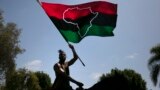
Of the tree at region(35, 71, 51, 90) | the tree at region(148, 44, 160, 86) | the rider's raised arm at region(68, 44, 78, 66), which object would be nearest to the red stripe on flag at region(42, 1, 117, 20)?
the rider's raised arm at region(68, 44, 78, 66)

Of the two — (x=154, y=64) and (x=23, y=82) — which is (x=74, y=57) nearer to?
(x=154, y=64)

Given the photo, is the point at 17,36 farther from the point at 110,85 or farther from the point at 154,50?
the point at 110,85

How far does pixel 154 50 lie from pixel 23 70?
17370 millimetres

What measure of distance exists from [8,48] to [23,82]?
15661 mm

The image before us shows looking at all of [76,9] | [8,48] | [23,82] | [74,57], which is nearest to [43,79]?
[23,82]

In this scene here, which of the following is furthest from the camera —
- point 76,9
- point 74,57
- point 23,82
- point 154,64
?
point 23,82

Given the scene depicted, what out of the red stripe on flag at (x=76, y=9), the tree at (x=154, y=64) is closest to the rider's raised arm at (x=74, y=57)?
the red stripe on flag at (x=76, y=9)

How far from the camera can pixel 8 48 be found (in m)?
43.8

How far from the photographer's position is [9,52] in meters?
44.0

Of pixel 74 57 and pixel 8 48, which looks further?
pixel 8 48

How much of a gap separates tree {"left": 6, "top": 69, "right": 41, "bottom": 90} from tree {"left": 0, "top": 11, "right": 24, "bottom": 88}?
7.16 m

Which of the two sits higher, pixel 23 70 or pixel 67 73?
pixel 67 73

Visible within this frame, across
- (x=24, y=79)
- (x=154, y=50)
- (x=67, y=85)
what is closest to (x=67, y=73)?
(x=67, y=85)

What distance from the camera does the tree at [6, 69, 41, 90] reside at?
5395cm
